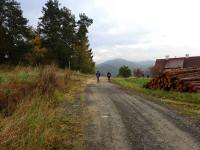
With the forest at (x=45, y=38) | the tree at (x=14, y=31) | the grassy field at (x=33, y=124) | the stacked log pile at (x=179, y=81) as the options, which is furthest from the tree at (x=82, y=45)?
the grassy field at (x=33, y=124)

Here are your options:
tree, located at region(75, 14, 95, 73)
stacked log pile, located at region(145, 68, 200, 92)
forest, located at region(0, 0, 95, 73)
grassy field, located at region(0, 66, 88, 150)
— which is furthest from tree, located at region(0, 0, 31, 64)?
grassy field, located at region(0, 66, 88, 150)

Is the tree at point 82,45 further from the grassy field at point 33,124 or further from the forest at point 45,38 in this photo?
the grassy field at point 33,124

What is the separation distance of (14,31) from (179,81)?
3420cm

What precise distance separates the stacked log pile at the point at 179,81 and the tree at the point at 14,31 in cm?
3010

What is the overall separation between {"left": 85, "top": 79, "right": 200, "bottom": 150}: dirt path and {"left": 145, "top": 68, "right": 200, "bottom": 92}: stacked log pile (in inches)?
319

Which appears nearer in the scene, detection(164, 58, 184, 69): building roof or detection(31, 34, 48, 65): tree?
detection(31, 34, 48, 65): tree

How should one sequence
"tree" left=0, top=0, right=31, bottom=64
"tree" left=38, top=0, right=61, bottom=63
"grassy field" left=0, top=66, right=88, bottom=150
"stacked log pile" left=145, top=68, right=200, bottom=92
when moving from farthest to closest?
"tree" left=38, top=0, right=61, bottom=63
"tree" left=0, top=0, right=31, bottom=64
"stacked log pile" left=145, top=68, right=200, bottom=92
"grassy field" left=0, top=66, right=88, bottom=150

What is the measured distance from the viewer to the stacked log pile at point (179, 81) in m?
22.3

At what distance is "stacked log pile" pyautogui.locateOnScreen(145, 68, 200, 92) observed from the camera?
878 inches

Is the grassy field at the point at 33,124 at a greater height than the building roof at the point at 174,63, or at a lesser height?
lesser

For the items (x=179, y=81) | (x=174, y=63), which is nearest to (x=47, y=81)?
(x=179, y=81)

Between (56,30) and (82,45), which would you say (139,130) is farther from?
(82,45)

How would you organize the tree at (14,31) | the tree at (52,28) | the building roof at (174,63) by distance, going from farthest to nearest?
the building roof at (174,63) → the tree at (52,28) → the tree at (14,31)

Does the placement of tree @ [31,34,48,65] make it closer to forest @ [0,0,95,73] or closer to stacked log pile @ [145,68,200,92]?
forest @ [0,0,95,73]
